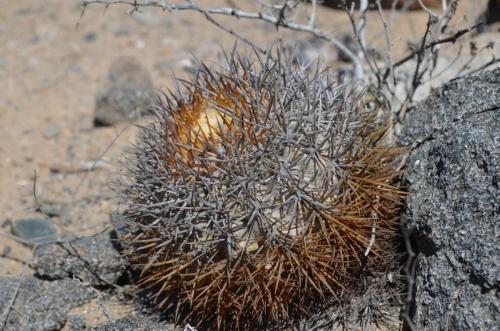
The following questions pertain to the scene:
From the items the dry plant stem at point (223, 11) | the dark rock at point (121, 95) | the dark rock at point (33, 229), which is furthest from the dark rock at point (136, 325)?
the dark rock at point (121, 95)

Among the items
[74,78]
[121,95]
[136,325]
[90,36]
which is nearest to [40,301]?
[136,325]

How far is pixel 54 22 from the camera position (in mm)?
7145

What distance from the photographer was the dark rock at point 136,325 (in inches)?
134

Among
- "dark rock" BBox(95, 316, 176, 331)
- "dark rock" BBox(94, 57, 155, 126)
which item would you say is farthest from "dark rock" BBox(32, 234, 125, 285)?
"dark rock" BBox(94, 57, 155, 126)

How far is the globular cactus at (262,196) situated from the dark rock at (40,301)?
75 centimetres

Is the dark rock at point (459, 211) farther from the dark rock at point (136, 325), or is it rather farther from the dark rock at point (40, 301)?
the dark rock at point (40, 301)

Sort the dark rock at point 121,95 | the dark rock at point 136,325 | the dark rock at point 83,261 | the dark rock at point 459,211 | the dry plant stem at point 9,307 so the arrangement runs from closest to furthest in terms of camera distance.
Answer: the dark rock at point 459,211
the dark rock at point 136,325
the dry plant stem at point 9,307
the dark rock at point 83,261
the dark rock at point 121,95

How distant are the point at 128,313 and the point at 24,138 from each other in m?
2.31

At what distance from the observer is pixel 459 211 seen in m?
2.98

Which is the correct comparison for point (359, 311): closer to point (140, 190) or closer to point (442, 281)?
point (442, 281)

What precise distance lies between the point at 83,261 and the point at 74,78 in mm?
2768

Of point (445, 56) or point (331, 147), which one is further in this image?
point (445, 56)

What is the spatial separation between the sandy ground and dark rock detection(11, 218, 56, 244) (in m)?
0.08

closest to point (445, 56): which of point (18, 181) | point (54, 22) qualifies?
point (18, 181)
